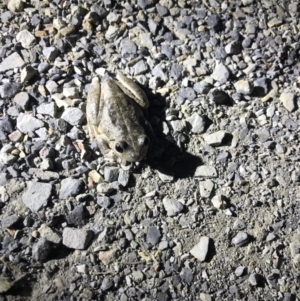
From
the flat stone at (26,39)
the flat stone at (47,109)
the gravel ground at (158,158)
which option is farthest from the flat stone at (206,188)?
the flat stone at (26,39)

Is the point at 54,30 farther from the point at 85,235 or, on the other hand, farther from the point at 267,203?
the point at 267,203

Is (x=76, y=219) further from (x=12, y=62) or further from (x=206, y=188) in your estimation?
(x=12, y=62)

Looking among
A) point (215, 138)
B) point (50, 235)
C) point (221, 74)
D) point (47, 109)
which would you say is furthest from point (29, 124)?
point (221, 74)

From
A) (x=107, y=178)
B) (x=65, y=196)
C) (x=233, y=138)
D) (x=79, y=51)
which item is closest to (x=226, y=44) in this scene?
(x=233, y=138)

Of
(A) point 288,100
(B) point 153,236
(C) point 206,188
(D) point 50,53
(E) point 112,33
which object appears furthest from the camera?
(E) point 112,33

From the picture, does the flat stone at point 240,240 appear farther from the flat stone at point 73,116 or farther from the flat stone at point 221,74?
the flat stone at point 73,116

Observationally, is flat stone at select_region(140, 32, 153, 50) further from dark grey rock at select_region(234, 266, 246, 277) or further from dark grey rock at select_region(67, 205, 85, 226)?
dark grey rock at select_region(234, 266, 246, 277)
